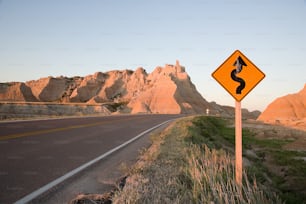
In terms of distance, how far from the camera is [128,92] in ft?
381

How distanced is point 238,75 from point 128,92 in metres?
110

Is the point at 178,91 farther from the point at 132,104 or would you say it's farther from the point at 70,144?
the point at 70,144

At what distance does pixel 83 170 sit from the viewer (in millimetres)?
8102

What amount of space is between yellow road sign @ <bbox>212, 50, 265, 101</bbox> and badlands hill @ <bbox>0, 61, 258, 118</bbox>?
70696 mm

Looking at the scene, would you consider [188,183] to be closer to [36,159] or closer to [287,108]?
[36,159]

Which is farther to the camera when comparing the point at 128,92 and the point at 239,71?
the point at 128,92

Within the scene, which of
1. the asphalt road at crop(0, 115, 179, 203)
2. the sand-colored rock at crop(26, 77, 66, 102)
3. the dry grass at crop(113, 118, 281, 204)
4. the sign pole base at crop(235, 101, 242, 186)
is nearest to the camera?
the dry grass at crop(113, 118, 281, 204)

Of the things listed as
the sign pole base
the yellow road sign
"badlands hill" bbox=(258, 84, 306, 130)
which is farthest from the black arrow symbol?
"badlands hill" bbox=(258, 84, 306, 130)

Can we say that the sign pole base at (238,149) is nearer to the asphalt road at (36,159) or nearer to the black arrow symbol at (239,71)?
the black arrow symbol at (239,71)

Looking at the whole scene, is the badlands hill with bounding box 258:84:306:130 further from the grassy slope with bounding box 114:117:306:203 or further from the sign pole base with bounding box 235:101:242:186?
the sign pole base with bounding box 235:101:242:186

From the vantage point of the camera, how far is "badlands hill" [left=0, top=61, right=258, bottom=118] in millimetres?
84438

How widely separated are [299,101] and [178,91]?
3650cm

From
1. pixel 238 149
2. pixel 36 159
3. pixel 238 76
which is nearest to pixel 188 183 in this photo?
pixel 238 149

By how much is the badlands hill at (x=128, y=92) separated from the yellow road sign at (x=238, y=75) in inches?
2783
